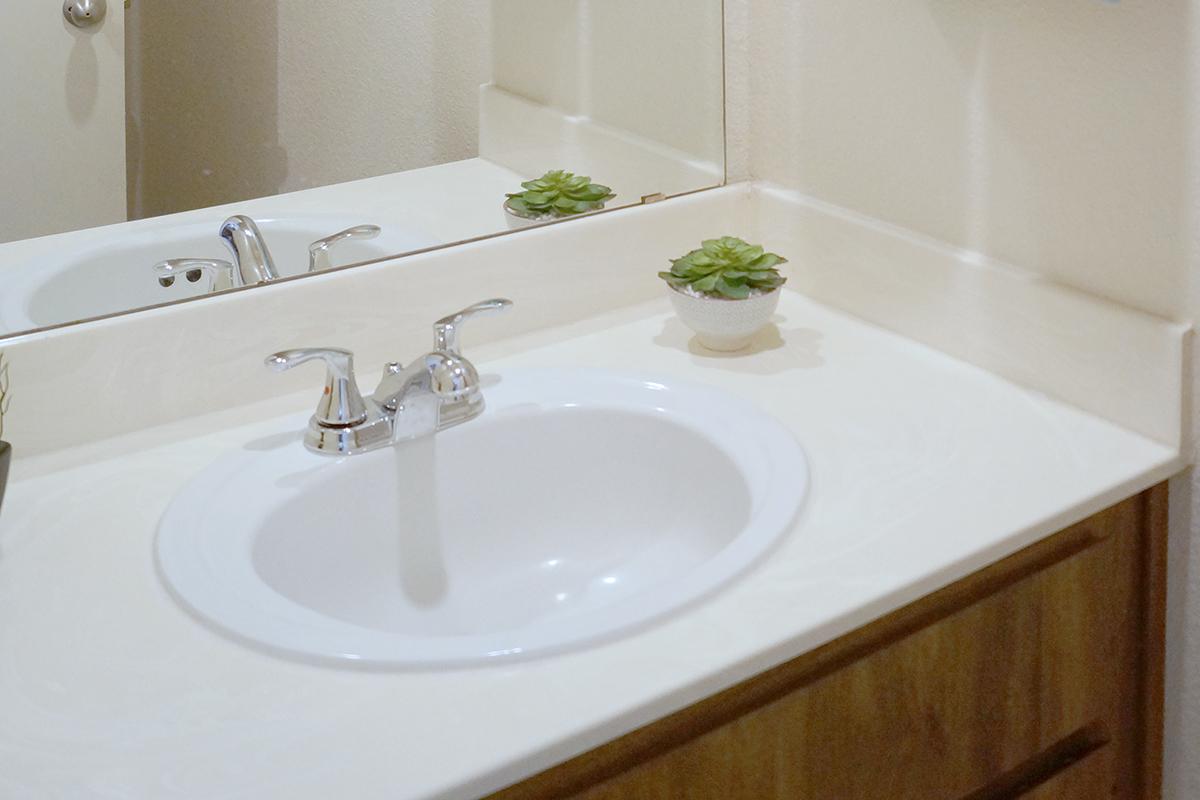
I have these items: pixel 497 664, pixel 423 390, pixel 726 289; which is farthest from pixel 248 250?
pixel 497 664

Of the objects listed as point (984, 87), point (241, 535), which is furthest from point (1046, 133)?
point (241, 535)

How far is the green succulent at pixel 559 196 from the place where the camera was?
1.37 m

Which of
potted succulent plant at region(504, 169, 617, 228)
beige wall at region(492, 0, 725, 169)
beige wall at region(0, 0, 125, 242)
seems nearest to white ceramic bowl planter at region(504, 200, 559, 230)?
potted succulent plant at region(504, 169, 617, 228)

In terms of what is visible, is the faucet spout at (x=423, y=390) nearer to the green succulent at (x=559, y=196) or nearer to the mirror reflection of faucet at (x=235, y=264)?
the mirror reflection of faucet at (x=235, y=264)

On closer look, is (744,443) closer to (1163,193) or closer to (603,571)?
(603,571)

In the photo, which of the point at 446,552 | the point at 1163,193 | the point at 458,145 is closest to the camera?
the point at 1163,193

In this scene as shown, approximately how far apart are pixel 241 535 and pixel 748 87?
2.69 feet

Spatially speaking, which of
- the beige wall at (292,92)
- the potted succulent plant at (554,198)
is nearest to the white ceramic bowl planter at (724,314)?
the potted succulent plant at (554,198)

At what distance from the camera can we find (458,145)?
4.27 ft

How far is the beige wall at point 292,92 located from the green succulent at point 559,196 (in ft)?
0.30

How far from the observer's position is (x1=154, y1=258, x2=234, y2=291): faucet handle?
3.83 ft

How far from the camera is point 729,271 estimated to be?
4.16 feet

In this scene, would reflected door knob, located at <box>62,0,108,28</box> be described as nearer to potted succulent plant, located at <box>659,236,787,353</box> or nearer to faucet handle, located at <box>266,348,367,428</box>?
faucet handle, located at <box>266,348,367,428</box>

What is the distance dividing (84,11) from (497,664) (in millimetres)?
681
